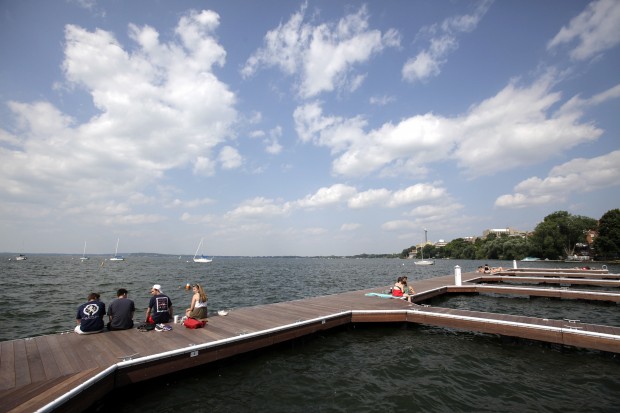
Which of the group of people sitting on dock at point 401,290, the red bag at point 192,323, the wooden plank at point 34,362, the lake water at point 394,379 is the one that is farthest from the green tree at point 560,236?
the wooden plank at point 34,362

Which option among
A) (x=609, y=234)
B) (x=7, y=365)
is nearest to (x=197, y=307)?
(x=7, y=365)

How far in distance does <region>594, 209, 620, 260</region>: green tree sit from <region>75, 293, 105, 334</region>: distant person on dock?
114 m

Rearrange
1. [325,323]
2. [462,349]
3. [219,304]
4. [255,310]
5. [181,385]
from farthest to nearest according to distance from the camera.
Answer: [219,304]
[255,310]
[325,323]
[462,349]
[181,385]

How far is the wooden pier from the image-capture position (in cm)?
599

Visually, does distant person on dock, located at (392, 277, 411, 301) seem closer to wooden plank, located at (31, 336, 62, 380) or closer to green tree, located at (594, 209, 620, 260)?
wooden plank, located at (31, 336, 62, 380)

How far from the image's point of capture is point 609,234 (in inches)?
3248

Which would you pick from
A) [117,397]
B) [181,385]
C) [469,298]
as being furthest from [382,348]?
[469,298]

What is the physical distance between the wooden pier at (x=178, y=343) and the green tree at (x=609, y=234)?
333ft

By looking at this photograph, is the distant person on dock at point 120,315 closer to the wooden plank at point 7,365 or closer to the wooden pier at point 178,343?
the wooden pier at point 178,343

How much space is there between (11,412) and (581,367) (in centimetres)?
1445

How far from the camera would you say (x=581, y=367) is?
9.48m

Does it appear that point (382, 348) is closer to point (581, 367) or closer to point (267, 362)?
point (267, 362)

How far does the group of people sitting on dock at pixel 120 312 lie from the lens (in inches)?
365

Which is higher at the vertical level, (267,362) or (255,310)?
(255,310)
